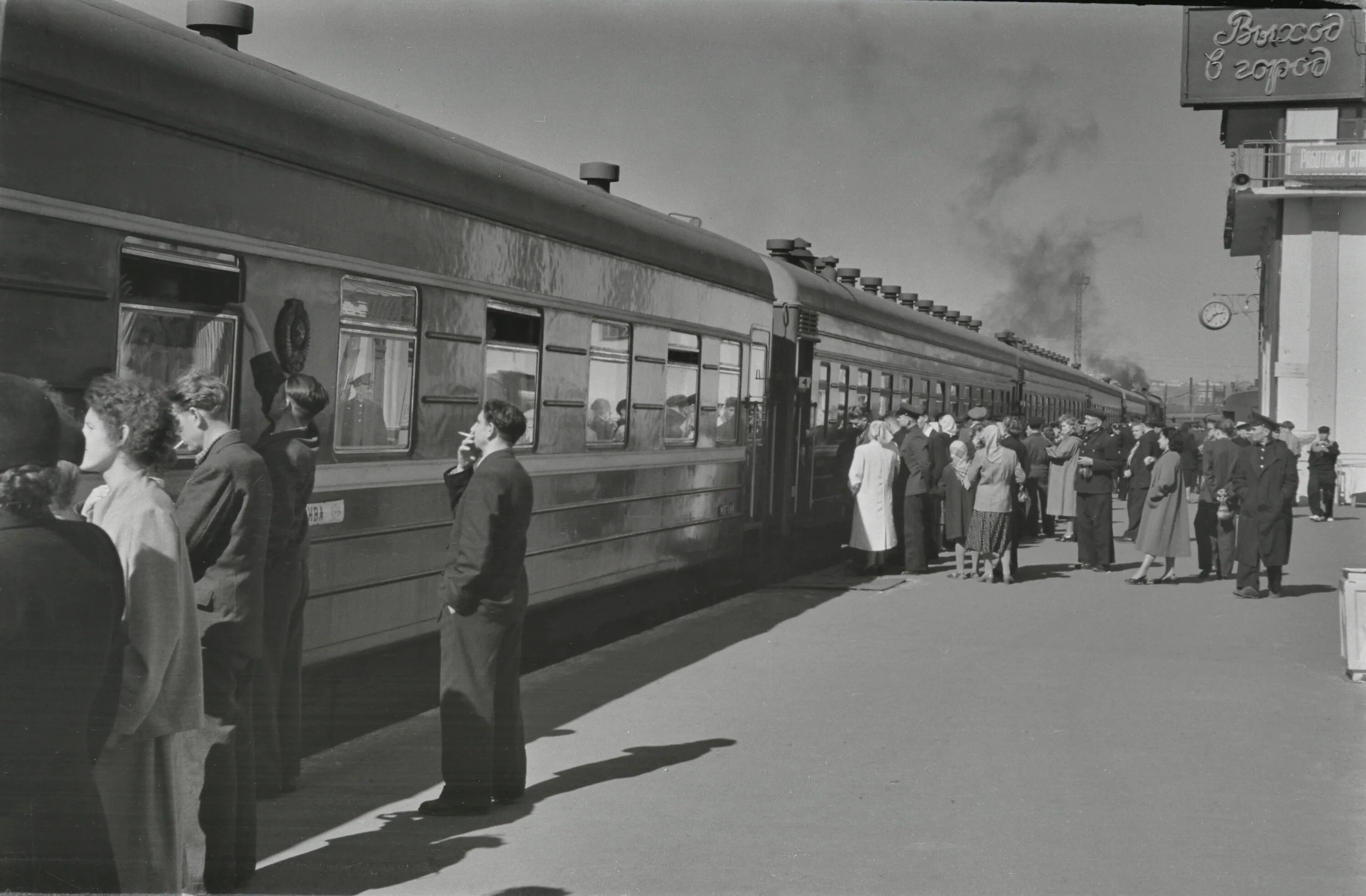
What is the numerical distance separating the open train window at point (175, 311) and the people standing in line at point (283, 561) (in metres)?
0.17

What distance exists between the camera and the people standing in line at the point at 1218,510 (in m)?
15.0

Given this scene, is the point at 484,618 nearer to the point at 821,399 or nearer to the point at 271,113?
the point at 271,113

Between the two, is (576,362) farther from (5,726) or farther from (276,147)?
(5,726)

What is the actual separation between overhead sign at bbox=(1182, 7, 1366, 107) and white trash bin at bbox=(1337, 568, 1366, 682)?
2.97m

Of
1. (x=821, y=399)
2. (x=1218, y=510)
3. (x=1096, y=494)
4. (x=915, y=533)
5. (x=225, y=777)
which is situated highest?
(x=821, y=399)

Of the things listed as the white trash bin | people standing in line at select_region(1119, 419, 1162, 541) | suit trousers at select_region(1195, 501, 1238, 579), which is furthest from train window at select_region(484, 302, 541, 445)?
people standing in line at select_region(1119, 419, 1162, 541)

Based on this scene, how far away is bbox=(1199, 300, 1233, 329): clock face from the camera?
3488cm

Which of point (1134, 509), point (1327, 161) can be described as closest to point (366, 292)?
point (1134, 509)

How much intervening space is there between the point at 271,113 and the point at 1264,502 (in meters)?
10.1

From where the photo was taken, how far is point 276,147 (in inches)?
243

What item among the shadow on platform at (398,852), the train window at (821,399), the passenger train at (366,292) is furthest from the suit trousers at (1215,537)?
the shadow on platform at (398,852)

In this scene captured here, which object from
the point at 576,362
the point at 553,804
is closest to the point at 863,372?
the point at 576,362

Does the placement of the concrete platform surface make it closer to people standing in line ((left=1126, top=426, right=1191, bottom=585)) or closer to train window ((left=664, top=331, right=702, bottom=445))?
train window ((left=664, top=331, right=702, bottom=445))

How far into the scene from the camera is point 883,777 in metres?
6.72
